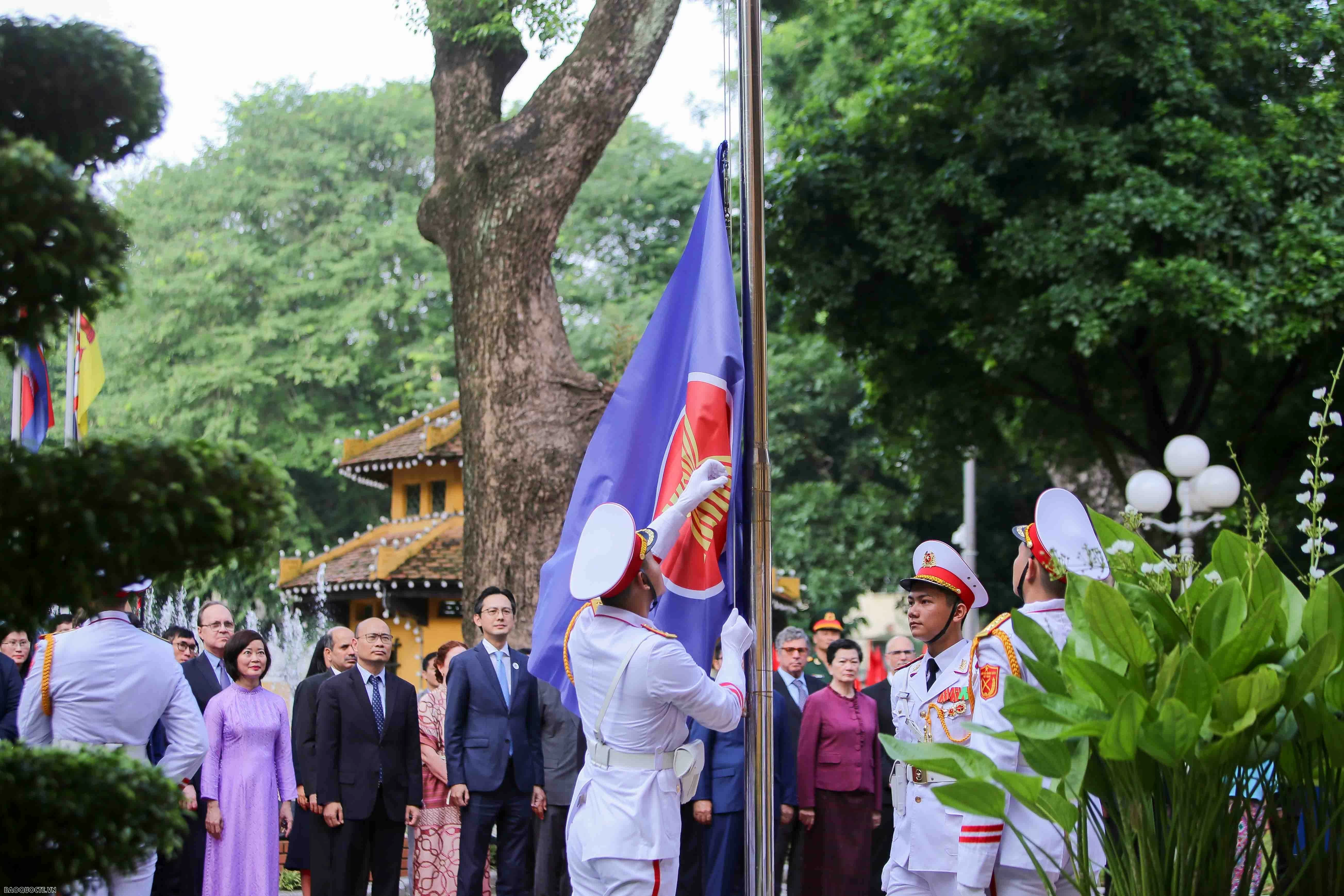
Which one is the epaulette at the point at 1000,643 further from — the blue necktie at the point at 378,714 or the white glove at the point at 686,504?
the blue necktie at the point at 378,714

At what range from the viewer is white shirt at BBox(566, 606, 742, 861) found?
16.8 ft

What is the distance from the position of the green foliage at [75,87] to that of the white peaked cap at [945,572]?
13.0ft

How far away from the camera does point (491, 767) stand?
852cm

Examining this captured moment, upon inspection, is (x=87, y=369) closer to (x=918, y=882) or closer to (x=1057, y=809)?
(x=918, y=882)

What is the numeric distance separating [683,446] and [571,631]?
95 cm

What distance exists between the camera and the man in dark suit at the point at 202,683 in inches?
313

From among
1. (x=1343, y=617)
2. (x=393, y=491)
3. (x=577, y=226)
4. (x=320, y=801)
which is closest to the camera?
(x=1343, y=617)

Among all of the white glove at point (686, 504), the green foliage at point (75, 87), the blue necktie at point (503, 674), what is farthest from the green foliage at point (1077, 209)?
the green foliage at point (75, 87)

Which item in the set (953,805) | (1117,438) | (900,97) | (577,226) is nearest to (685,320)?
(953,805)

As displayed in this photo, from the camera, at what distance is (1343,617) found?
286 centimetres

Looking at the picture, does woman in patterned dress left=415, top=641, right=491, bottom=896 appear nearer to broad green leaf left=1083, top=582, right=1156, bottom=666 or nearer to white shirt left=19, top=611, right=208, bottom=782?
white shirt left=19, top=611, right=208, bottom=782

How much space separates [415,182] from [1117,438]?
2210 centimetres

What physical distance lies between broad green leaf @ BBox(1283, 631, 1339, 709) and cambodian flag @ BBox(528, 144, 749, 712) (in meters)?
2.97

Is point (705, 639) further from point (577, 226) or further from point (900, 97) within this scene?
point (577, 226)
